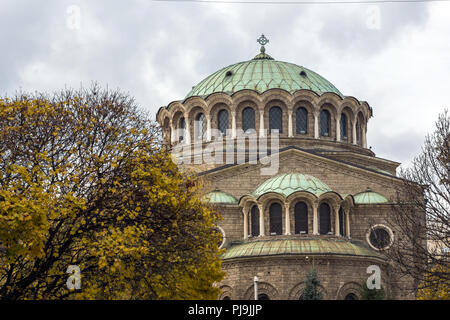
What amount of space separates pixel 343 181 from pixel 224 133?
8.02m

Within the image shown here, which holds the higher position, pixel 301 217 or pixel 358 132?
pixel 358 132

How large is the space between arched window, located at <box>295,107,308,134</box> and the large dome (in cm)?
129

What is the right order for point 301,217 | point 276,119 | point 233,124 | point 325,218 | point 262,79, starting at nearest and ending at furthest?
1. point 301,217
2. point 325,218
3. point 233,124
4. point 276,119
5. point 262,79

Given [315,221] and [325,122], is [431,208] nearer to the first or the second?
[315,221]

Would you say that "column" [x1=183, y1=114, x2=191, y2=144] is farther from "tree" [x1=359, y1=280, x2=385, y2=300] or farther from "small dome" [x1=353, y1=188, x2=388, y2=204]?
"tree" [x1=359, y1=280, x2=385, y2=300]

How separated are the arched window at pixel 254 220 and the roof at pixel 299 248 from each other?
1023 mm

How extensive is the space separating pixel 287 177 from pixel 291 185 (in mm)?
877

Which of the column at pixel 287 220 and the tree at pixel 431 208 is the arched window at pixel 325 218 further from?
the tree at pixel 431 208

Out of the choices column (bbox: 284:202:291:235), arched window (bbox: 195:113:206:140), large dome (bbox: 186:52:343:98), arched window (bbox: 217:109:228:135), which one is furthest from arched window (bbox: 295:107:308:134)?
column (bbox: 284:202:291:235)

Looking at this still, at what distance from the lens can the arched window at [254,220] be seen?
3953cm

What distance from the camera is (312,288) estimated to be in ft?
116

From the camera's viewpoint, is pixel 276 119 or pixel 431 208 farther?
pixel 276 119

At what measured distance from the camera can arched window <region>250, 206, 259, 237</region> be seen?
39.5 meters

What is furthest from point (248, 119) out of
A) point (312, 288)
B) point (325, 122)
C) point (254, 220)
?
point (312, 288)
